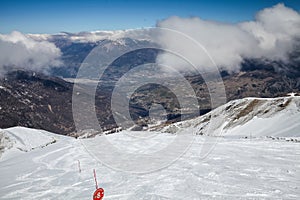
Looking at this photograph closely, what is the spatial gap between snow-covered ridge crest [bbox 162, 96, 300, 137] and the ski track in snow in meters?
33.2

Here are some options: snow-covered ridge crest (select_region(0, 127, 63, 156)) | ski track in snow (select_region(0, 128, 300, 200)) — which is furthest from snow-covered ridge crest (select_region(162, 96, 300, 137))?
snow-covered ridge crest (select_region(0, 127, 63, 156))

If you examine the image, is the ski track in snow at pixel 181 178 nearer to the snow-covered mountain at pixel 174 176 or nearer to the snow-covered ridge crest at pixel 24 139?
the snow-covered mountain at pixel 174 176

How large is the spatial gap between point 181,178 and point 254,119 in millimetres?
69093

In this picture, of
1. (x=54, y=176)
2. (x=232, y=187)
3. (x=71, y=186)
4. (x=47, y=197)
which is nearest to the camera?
(x=232, y=187)

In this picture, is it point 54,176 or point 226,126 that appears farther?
point 226,126

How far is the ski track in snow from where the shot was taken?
19.6m

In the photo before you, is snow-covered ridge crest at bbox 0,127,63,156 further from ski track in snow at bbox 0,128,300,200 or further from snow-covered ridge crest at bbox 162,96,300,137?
snow-covered ridge crest at bbox 162,96,300,137

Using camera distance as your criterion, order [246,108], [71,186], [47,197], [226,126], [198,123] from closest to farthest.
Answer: [47,197], [71,186], [226,126], [246,108], [198,123]

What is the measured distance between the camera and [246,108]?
9725 cm

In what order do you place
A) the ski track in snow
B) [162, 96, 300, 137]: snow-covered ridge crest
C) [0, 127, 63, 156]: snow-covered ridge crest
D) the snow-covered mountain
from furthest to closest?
1. [162, 96, 300, 137]: snow-covered ridge crest
2. [0, 127, 63, 156]: snow-covered ridge crest
3. the snow-covered mountain
4. the ski track in snow

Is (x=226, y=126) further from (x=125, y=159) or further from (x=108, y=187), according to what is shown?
(x=108, y=187)

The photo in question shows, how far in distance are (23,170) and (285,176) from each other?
25.8 metres

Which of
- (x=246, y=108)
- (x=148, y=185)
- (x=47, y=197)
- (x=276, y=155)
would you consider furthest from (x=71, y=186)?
(x=246, y=108)

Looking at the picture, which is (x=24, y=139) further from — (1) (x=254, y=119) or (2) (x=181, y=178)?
(1) (x=254, y=119)
